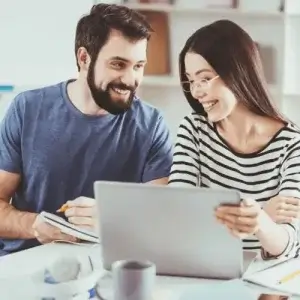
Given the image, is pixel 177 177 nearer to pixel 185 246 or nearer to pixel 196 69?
pixel 196 69

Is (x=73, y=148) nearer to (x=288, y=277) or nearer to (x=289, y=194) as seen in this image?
(x=289, y=194)

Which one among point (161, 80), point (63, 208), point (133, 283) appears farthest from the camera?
point (161, 80)

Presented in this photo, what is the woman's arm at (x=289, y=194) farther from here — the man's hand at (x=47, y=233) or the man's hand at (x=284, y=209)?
the man's hand at (x=47, y=233)

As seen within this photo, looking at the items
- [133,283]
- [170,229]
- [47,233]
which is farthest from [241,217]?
[47,233]

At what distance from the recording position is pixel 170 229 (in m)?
1.59

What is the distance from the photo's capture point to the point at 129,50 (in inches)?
82.2

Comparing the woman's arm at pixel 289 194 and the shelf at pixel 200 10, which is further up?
the shelf at pixel 200 10

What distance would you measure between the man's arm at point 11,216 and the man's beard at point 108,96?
1.10 ft

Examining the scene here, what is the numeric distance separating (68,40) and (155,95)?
1.03ft

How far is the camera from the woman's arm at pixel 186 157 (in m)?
2.02

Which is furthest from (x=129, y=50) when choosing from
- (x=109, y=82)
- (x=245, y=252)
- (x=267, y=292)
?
(x=267, y=292)

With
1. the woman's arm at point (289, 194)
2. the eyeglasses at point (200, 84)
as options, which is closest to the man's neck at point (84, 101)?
the eyeglasses at point (200, 84)

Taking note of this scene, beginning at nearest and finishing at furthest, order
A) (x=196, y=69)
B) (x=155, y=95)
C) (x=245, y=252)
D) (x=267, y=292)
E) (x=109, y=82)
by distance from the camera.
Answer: (x=267, y=292) → (x=245, y=252) → (x=196, y=69) → (x=109, y=82) → (x=155, y=95)

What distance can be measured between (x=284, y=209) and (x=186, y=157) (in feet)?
1.05
